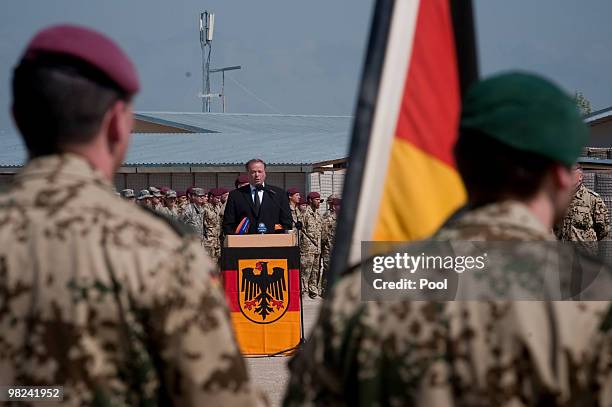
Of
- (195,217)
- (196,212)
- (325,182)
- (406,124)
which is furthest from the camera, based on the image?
(325,182)

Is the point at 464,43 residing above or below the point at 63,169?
above

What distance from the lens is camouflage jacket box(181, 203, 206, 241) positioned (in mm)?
23797

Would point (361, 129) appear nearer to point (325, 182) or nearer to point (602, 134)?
point (325, 182)

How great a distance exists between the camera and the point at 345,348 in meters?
2.25

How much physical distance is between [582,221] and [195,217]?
474 inches

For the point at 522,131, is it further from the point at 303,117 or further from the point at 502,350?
the point at 303,117

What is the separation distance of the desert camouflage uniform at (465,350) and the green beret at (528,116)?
13 centimetres

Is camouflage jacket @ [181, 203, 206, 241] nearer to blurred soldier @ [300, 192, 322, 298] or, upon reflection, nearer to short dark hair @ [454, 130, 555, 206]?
blurred soldier @ [300, 192, 322, 298]

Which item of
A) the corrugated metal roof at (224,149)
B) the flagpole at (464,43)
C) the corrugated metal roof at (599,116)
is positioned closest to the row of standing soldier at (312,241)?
the corrugated metal roof at (224,149)

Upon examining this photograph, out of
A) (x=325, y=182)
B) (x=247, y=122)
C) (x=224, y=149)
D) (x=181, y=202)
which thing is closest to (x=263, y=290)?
(x=181, y=202)

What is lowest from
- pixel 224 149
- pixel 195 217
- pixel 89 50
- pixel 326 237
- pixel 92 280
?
pixel 92 280

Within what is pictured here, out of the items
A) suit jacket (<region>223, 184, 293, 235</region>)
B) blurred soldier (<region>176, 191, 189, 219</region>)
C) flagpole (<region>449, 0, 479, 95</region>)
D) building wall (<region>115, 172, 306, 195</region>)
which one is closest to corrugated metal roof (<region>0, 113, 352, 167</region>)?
building wall (<region>115, 172, 306, 195</region>)

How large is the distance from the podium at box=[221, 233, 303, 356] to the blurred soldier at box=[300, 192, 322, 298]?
10181mm

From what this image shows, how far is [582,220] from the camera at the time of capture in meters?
13.5
